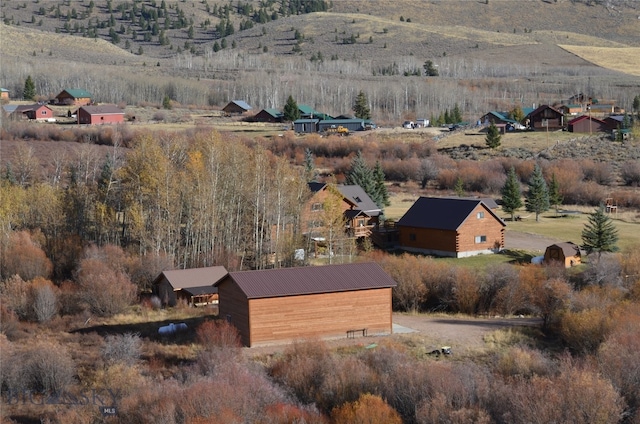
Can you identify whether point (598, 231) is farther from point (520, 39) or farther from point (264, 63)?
point (520, 39)

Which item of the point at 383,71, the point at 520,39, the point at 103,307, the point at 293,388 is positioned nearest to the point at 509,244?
the point at 103,307

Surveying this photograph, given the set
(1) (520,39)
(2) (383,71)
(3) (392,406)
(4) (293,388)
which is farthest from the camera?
(1) (520,39)

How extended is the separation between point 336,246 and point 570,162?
30.1 meters

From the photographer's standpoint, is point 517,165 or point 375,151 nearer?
point 517,165

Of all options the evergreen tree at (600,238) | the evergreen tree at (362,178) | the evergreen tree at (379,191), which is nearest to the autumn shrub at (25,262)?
the evergreen tree at (362,178)

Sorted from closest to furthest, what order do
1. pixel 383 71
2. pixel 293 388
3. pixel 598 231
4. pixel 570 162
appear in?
pixel 293 388, pixel 598 231, pixel 570 162, pixel 383 71

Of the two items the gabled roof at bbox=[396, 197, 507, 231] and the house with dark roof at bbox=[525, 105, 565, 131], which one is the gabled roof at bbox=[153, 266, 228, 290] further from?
the house with dark roof at bbox=[525, 105, 565, 131]

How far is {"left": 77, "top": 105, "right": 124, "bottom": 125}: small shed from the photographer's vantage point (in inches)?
3484

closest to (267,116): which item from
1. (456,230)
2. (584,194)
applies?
(584,194)

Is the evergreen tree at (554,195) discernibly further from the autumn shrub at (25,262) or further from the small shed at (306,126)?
the small shed at (306,126)

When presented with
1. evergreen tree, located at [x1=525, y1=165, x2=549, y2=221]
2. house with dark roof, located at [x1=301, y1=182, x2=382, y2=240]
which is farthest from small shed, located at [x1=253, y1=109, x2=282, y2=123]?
house with dark roof, located at [x1=301, y1=182, x2=382, y2=240]

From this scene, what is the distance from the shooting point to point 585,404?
Result: 23.8 metres

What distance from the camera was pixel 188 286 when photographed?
38688 mm

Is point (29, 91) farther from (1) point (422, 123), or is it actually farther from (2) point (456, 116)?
(2) point (456, 116)
